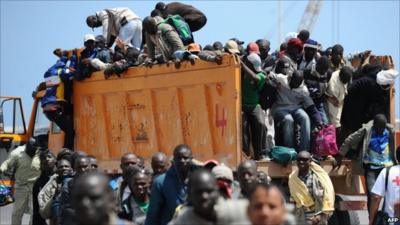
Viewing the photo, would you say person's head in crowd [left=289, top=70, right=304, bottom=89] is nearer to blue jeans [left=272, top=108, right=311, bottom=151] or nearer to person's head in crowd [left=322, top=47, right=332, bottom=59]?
blue jeans [left=272, top=108, right=311, bottom=151]

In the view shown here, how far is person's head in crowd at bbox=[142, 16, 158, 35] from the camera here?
37.1 ft

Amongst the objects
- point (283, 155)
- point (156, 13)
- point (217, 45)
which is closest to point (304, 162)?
point (283, 155)

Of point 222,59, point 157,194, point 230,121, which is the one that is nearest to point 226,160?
point 230,121

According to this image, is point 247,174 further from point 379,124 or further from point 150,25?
point 150,25

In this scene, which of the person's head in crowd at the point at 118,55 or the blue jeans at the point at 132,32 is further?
the blue jeans at the point at 132,32

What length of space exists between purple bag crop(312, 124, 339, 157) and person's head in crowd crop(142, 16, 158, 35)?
2447mm

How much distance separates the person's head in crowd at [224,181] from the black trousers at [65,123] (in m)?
6.50

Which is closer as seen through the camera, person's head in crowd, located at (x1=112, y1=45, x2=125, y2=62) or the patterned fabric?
the patterned fabric

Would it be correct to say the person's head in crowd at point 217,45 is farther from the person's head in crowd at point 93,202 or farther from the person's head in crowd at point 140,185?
the person's head in crowd at point 93,202

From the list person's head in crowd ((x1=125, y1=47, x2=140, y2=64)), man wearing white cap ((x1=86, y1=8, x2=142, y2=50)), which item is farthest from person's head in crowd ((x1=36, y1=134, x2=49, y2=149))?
person's head in crowd ((x1=125, y1=47, x2=140, y2=64))

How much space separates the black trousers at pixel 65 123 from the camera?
12695mm

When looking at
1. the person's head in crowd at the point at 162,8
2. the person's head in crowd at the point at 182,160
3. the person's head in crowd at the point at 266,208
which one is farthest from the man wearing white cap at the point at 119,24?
the person's head in crowd at the point at 266,208

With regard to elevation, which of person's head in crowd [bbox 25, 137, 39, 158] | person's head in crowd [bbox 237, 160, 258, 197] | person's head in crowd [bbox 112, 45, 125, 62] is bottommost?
person's head in crowd [bbox 25, 137, 39, 158]

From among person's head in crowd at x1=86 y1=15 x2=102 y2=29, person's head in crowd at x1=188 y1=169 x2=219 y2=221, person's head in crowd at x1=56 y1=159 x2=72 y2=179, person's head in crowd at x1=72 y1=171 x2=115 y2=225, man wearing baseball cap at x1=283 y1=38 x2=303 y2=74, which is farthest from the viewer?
person's head in crowd at x1=86 y1=15 x2=102 y2=29
